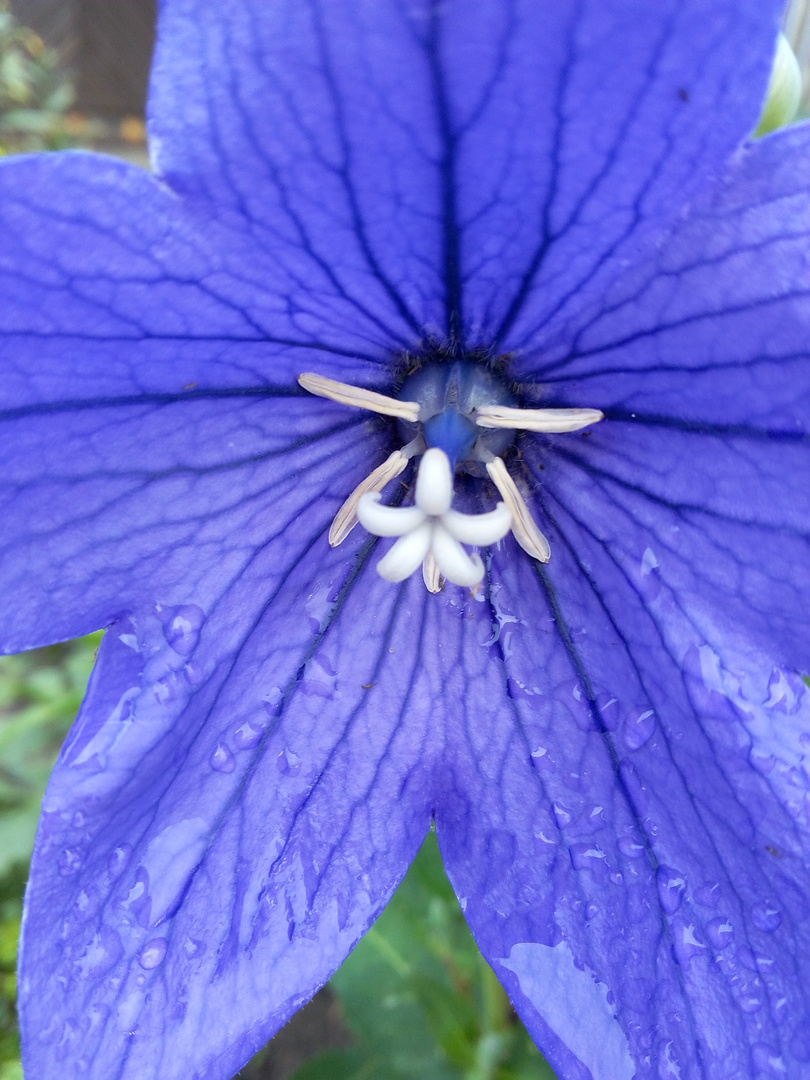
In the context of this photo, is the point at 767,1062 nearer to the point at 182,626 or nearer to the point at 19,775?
the point at 182,626

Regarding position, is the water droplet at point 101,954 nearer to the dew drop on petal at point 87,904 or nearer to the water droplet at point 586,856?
the dew drop on petal at point 87,904

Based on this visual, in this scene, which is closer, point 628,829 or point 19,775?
point 628,829

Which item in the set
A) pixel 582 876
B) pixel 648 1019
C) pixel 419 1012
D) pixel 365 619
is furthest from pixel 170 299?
pixel 419 1012

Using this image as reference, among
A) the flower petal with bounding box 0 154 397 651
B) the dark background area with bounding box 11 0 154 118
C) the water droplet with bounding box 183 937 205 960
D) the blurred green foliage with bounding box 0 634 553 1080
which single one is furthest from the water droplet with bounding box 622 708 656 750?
the dark background area with bounding box 11 0 154 118

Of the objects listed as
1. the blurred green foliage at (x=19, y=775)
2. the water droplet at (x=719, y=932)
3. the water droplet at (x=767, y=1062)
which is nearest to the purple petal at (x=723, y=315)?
the water droplet at (x=719, y=932)

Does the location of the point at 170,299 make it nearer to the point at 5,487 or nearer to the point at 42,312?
the point at 42,312

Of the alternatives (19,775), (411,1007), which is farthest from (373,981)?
(19,775)
